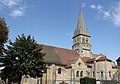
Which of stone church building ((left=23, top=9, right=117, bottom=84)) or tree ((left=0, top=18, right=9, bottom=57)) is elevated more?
tree ((left=0, top=18, right=9, bottom=57))

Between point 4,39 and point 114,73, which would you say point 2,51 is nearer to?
point 4,39

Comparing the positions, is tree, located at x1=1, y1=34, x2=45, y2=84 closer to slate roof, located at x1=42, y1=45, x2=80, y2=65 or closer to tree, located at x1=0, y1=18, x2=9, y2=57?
tree, located at x1=0, y1=18, x2=9, y2=57

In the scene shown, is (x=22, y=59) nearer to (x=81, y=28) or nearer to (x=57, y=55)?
(x=57, y=55)

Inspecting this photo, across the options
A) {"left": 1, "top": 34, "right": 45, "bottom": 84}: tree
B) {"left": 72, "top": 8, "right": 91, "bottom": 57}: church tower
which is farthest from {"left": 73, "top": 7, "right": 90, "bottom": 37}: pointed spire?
{"left": 1, "top": 34, "right": 45, "bottom": 84}: tree

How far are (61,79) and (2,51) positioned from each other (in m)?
21.3

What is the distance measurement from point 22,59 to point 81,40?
43.2m

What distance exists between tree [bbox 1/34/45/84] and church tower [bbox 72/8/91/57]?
3847cm

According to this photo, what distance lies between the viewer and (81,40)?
7325cm

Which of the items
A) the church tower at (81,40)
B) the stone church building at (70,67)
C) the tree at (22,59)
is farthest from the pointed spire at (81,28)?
the tree at (22,59)

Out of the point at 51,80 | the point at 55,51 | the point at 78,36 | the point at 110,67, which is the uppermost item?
the point at 78,36

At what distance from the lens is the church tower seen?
71.6 m

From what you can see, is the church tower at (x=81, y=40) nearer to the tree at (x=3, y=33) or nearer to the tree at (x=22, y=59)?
the tree at (x=22, y=59)

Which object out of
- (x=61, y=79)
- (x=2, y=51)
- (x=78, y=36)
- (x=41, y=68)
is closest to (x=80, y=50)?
(x=78, y=36)

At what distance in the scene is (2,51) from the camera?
31.5 m
